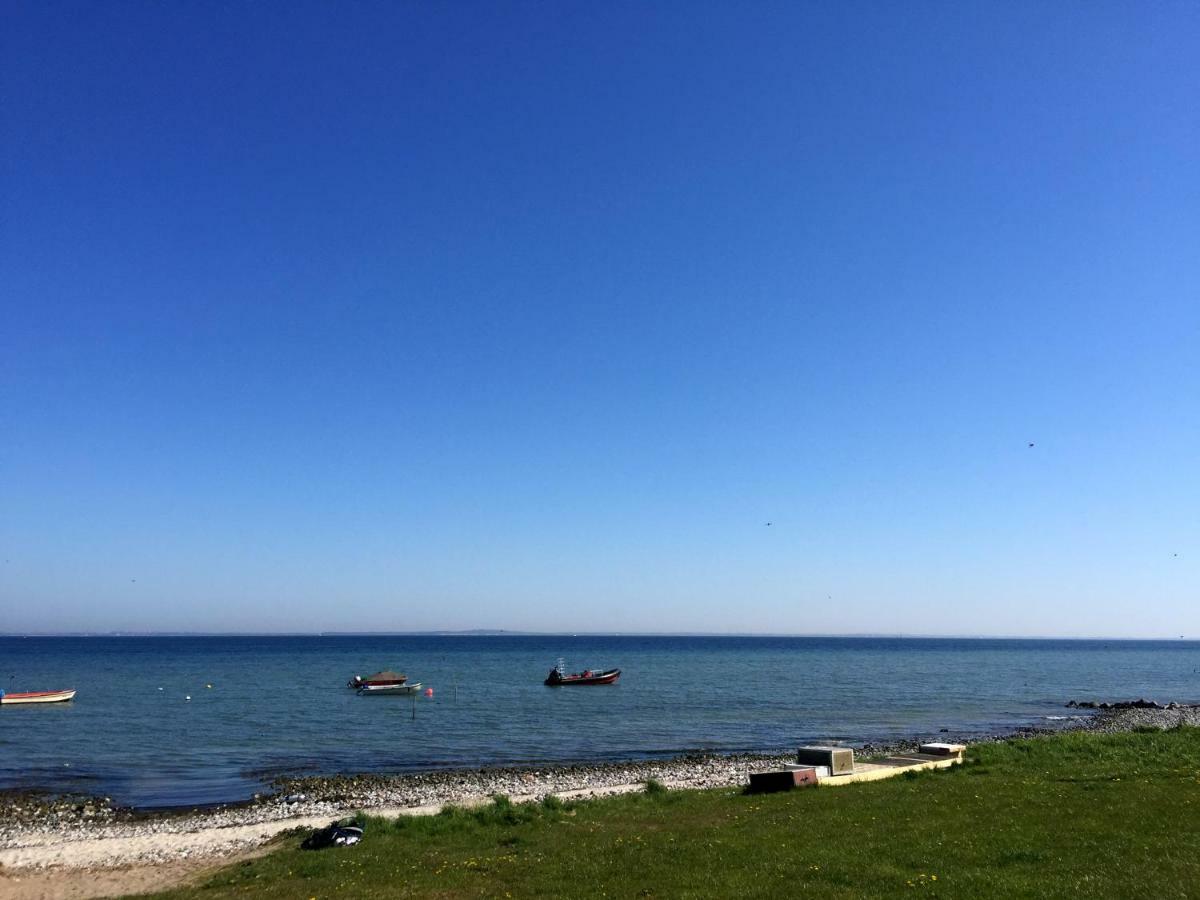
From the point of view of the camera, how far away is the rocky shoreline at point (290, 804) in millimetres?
26141

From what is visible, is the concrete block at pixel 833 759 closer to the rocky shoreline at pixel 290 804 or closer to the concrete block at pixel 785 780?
the concrete block at pixel 785 780

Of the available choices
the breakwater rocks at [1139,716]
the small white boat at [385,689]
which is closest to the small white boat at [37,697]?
the small white boat at [385,689]

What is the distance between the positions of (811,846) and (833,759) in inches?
446

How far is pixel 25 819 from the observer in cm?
3184

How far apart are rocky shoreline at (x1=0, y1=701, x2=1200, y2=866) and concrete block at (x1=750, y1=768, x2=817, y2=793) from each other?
7102mm

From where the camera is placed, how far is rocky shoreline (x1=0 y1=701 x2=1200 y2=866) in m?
26.1

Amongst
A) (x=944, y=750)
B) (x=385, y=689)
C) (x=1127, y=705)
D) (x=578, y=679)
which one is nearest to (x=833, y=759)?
(x=944, y=750)

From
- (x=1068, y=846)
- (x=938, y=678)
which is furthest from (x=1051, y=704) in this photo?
(x=1068, y=846)

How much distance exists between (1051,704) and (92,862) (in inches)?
3137

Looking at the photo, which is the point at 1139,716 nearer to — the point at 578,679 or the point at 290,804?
the point at 578,679

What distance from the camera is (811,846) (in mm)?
17406

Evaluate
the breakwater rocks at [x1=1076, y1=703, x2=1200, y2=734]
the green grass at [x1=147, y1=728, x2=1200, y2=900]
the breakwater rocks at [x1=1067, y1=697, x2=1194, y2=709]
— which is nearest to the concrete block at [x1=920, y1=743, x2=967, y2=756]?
the green grass at [x1=147, y1=728, x2=1200, y2=900]

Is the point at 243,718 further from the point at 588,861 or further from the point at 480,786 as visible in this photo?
the point at 588,861

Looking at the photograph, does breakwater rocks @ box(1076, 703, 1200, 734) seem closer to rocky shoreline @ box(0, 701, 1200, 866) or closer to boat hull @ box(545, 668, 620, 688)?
rocky shoreline @ box(0, 701, 1200, 866)
